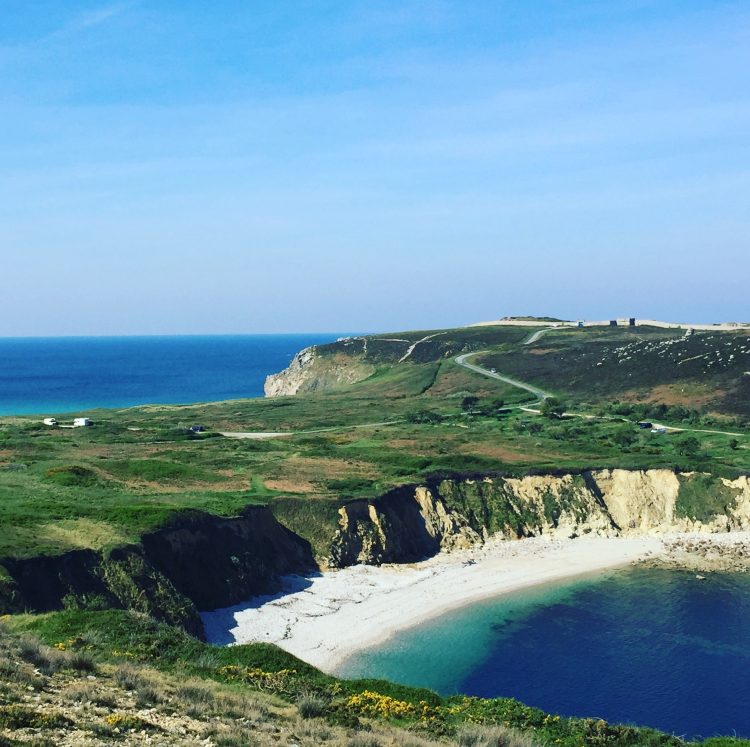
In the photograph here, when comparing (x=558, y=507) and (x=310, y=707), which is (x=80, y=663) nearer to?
(x=310, y=707)

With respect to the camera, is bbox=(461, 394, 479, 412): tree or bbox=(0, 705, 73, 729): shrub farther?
bbox=(461, 394, 479, 412): tree

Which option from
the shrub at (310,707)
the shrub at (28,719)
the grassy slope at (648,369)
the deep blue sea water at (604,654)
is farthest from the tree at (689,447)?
the shrub at (28,719)

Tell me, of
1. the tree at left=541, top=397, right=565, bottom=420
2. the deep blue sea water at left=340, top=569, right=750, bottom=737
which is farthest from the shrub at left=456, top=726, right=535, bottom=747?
the tree at left=541, top=397, right=565, bottom=420

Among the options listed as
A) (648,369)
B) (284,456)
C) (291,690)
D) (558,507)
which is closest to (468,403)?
(648,369)

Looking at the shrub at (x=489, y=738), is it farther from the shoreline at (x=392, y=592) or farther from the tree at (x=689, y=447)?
the tree at (x=689, y=447)

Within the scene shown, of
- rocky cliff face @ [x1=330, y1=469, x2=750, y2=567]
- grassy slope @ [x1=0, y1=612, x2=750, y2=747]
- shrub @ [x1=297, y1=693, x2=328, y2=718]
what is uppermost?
shrub @ [x1=297, y1=693, x2=328, y2=718]

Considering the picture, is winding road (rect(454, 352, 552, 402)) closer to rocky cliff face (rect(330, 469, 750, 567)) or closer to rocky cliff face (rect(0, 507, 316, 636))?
rocky cliff face (rect(330, 469, 750, 567))
